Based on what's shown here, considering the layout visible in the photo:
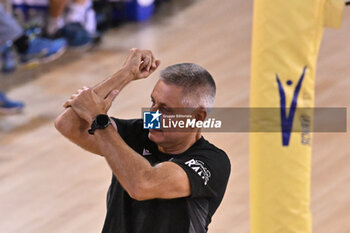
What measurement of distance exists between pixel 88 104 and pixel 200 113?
38 centimetres

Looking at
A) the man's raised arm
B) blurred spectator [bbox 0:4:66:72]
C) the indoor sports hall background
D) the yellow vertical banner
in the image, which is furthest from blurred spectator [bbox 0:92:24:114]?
the man's raised arm

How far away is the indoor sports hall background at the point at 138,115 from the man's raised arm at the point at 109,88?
3.55 feet

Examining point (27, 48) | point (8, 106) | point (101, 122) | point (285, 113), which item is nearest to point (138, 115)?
point (8, 106)

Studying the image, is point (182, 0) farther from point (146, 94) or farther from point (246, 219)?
point (246, 219)

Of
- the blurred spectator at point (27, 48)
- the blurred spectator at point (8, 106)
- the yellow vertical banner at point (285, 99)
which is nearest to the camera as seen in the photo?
the yellow vertical banner at point (285, 99)

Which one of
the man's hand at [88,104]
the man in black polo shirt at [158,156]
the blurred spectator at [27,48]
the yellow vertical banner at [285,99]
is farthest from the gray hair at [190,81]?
the blurred spectator at [27,48]

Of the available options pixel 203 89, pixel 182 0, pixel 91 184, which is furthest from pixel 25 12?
pixel 203 89

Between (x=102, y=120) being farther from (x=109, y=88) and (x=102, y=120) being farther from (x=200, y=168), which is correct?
(x=200, y=168)

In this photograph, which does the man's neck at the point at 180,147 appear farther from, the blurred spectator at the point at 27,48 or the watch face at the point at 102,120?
the blurred spectator at the point at 27,48

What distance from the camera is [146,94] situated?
22.6ft

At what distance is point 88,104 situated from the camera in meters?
2.44

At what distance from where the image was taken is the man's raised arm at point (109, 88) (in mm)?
2511

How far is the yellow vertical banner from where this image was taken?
10.8 ft

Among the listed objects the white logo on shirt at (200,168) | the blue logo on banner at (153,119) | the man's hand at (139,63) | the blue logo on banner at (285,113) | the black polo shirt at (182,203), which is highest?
the man's hand at (139,63)
